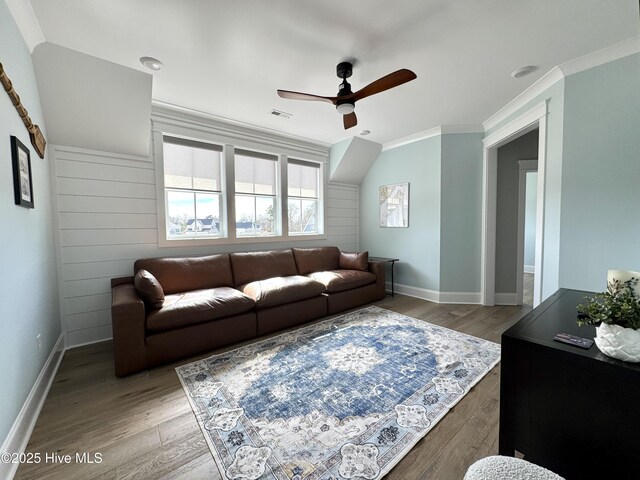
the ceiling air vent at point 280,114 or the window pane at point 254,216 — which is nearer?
the ceiling air vent at point 280,114

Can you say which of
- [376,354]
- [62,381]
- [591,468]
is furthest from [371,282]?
[62,381]

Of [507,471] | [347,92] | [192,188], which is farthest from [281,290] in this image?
[507,471]

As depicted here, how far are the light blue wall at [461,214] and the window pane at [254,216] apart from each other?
2.80m

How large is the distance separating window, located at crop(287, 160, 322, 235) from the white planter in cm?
394

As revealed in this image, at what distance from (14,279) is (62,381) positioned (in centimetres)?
112

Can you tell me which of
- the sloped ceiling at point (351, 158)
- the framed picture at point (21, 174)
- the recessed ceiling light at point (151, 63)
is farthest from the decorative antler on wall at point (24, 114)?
the sloped ceiling at point (351, 158)

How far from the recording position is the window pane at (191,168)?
335 cm

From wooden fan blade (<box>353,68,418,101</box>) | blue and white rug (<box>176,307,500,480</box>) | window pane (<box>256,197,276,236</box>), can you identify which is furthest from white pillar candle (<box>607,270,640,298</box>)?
window pane (<box>256,197,276,236</box>)

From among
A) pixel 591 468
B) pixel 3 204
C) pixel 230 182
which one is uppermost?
pixel 230 182

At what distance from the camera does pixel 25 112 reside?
5.80 feet

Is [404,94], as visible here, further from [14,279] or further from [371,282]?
[14,279]

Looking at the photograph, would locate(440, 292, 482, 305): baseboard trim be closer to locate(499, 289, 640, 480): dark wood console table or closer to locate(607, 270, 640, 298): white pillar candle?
locate(607, 270, 640, 298): white pillar candle

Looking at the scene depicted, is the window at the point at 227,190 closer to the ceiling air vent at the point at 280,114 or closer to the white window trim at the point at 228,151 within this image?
the white window trim at the point at 228,151

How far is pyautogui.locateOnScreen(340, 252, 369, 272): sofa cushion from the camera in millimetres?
4266
